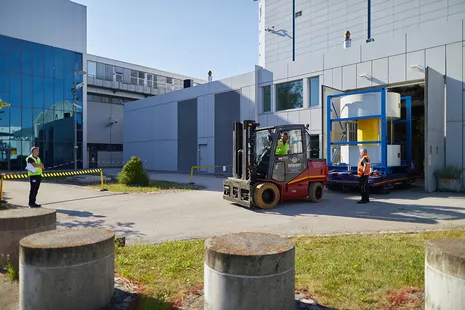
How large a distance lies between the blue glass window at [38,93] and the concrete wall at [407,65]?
23.8 m

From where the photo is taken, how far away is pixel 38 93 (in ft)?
103

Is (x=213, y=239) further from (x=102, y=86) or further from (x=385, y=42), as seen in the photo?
(x=102, y=86)

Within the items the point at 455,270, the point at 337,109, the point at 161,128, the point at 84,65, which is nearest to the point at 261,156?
the point at 337,109

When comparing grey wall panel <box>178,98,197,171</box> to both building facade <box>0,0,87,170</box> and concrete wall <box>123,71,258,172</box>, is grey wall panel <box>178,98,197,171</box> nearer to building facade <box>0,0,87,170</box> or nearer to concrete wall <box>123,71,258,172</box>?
concrete wall <box>123,71,258,172</box>

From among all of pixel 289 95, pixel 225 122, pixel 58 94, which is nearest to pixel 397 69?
pixel 289 95

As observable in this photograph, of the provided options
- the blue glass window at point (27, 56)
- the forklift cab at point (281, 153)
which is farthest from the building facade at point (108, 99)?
the forklift cab at point (281, 153)

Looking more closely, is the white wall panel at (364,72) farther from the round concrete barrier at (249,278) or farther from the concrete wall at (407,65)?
the round concrete barrier at (249,278)

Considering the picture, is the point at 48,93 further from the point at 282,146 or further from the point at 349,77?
the point at 282,146

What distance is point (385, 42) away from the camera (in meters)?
17.2

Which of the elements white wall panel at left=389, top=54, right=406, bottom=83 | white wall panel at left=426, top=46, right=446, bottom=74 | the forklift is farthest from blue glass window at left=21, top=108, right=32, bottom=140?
white wall panel at left=426, top=46, right=446, bottom=74

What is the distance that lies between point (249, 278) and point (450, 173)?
14.7m

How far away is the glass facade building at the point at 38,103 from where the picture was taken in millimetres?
29375

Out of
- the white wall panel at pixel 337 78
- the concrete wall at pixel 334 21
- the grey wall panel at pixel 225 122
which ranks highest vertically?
the concrete wall at pixel 334 21

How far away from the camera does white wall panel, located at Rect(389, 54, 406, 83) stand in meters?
16.7
